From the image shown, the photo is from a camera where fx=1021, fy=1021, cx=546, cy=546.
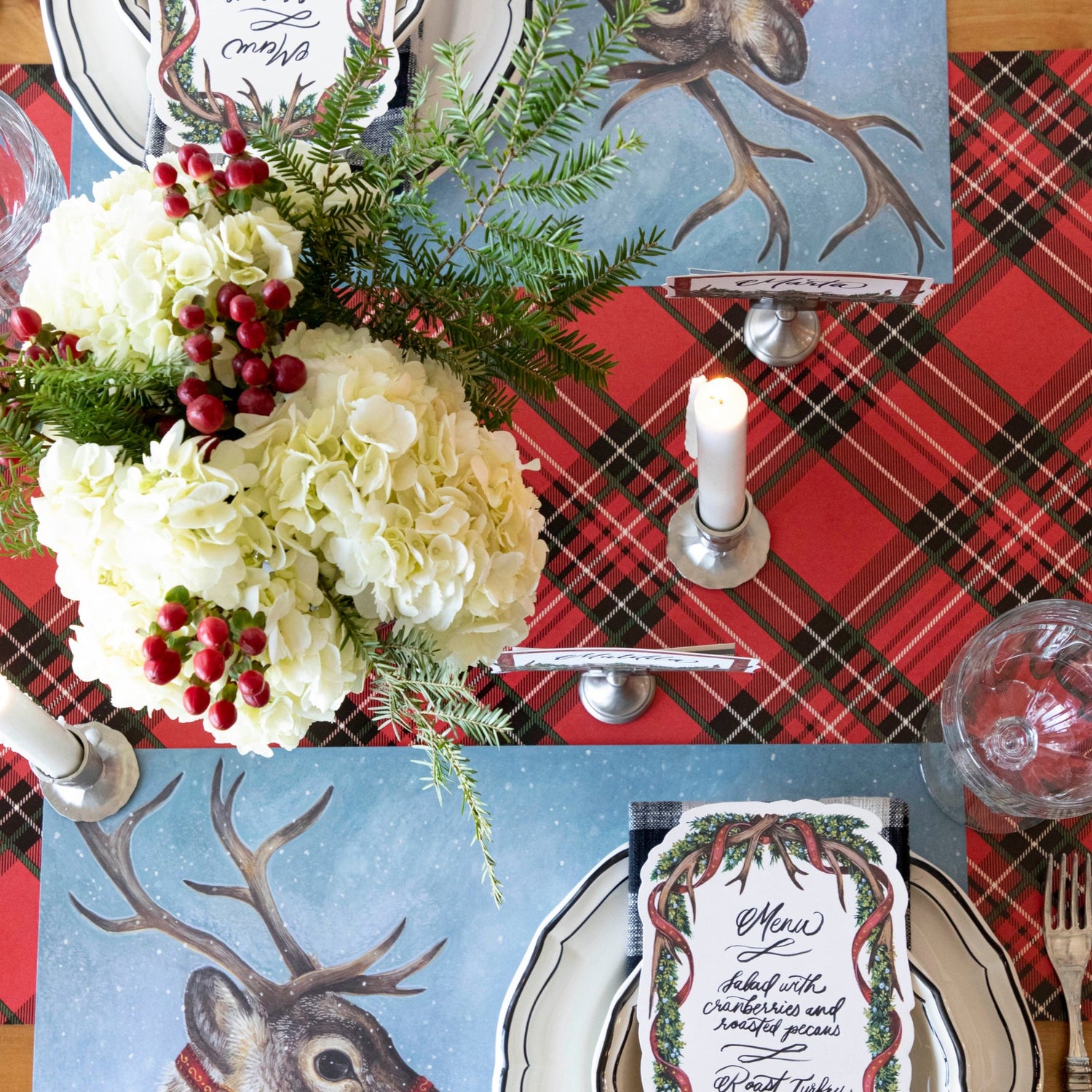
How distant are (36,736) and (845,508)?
0.70 meters

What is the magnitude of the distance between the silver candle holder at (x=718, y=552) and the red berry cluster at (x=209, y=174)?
509 millimetres

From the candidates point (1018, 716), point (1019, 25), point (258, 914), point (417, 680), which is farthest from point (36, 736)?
point (1019, 25)

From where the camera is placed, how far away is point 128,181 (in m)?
0.51

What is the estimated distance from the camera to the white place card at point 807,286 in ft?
2.40

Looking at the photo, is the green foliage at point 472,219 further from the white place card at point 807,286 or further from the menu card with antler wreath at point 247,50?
the menu card with antler wreath at point 247,50

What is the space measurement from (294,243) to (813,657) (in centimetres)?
60

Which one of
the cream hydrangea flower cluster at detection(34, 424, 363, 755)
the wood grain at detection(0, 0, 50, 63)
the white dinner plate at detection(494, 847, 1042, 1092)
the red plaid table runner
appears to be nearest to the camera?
the cream hydrangea flower cluster at detection(34, 424, 363, 755)

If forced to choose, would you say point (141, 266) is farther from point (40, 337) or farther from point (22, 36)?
point (22, 36)

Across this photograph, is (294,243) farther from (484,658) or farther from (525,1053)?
(525,1053)

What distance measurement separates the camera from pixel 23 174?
958mm

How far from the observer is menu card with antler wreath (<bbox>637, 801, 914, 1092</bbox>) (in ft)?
2.51

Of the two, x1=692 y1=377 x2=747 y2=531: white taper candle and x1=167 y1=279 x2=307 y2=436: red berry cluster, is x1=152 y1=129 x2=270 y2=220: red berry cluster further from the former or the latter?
x1=692 y1=377 x2=747 y2=531: white taper candle

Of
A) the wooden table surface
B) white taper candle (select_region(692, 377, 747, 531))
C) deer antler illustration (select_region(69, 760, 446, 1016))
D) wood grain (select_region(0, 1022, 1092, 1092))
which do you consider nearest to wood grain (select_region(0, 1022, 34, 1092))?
wood grain (select_region(0, 1022, 1092, 1092))

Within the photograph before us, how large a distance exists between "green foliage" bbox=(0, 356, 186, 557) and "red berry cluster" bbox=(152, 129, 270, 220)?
0.25ft
